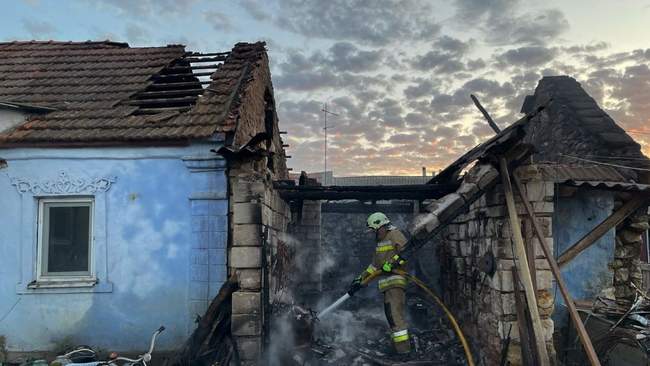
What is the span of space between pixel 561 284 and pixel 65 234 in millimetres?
7088

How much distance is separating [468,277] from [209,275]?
16.1ft

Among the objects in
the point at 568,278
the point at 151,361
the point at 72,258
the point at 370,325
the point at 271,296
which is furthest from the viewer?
the point at 370,325

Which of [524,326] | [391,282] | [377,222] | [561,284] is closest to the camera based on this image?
[561,284]

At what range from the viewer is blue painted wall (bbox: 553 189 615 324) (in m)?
10.0

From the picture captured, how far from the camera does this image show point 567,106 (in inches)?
545

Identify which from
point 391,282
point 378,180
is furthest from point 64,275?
point 378,180

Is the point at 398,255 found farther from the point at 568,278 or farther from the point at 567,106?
the point at 567,106

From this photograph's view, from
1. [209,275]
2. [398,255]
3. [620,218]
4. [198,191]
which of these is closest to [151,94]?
[198,191]

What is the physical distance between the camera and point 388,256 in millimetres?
8570

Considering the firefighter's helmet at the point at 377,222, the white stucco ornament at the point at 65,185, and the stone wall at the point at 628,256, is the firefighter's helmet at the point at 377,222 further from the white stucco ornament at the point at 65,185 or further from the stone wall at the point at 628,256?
the stone wall at the point at 628,256

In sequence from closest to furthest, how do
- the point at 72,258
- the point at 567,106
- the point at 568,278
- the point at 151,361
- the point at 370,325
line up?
the point at 151,361, the point at 72,258, the point at 568,278, the point at 370,325, the point at 567,106

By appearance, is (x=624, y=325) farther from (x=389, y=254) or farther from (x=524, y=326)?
(x=389, y=254)

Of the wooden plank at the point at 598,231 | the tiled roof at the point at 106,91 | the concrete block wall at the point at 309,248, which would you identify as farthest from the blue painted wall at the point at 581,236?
the tiled roof at the point at 106,91

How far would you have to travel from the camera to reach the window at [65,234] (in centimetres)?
705
